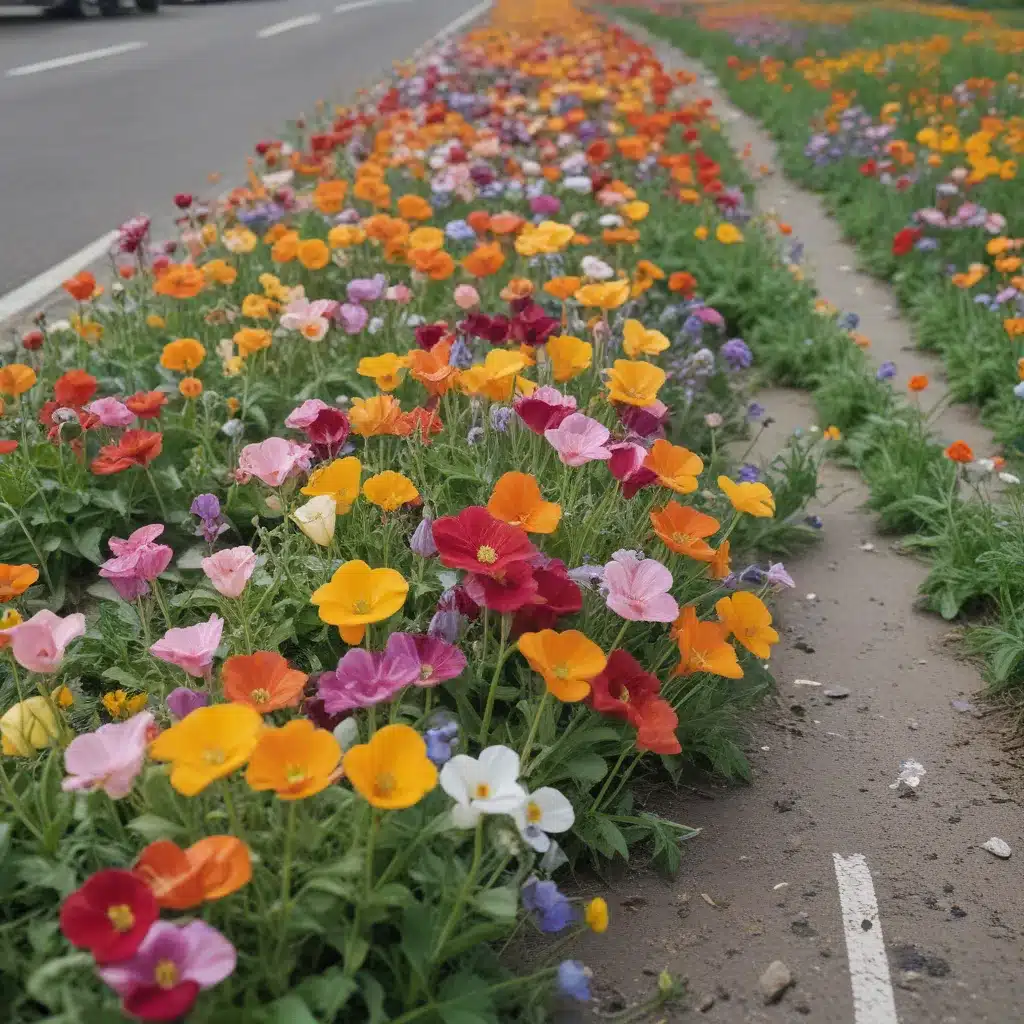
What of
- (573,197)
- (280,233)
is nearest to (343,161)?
(573,197)

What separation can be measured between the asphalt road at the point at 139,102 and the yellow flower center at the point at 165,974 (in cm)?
391

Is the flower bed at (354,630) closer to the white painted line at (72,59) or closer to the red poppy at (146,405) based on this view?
the red poppy at (146,405)

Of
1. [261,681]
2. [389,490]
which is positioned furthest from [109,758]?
[389,490]

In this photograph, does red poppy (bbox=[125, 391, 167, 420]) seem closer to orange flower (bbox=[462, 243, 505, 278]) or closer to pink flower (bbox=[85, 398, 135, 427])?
pink flower (bbox=[85, 398, 135, 427])

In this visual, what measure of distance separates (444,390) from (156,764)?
1.16 meters

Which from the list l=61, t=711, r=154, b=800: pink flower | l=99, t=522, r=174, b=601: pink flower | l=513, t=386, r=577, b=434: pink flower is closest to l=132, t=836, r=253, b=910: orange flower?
l=61, t=711, r=154, b=800: pink flower

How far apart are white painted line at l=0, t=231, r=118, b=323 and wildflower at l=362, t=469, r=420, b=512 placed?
7.71 feet

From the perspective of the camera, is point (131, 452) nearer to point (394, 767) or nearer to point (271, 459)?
point (271, 459)

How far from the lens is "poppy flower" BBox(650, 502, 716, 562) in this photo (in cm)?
199

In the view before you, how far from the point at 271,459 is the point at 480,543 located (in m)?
0.55

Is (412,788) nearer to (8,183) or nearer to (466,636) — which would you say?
(466,636)

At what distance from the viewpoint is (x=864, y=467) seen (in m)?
3.53

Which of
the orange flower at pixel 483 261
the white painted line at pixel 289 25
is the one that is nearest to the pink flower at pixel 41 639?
the orange flower at pixel 483 261

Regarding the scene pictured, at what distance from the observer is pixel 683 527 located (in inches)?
80.2
